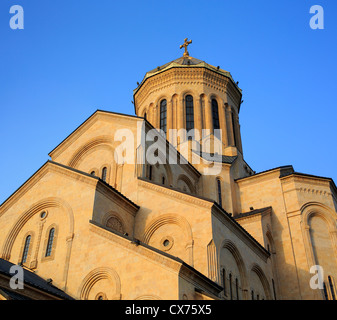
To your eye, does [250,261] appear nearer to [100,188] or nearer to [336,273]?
[336,273]

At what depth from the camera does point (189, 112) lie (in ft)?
103

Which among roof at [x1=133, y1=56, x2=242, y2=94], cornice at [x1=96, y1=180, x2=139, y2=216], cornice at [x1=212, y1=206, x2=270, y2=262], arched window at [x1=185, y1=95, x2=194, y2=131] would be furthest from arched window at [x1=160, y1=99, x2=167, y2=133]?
cornice at [x1=96, y1=180, x2=139, y2=216]

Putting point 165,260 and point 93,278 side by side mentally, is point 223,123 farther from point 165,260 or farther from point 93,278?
point 165,260

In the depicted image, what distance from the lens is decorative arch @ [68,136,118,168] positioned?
73.3ft

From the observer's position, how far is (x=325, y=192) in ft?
83.3

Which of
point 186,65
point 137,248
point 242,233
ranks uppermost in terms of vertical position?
point 186,65

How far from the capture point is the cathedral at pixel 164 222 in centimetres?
→ 1483

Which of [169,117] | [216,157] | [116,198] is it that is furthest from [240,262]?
[169,117]

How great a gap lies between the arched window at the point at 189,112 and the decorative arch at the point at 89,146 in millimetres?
9410

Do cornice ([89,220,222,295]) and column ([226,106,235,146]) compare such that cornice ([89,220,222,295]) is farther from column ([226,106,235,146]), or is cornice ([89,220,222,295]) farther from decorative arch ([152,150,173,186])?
column ([226,106,235,146])

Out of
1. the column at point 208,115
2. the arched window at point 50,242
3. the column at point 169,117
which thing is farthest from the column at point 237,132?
the arched window at point 50,242

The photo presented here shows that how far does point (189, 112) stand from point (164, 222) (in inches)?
566

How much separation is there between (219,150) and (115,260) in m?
16.5
